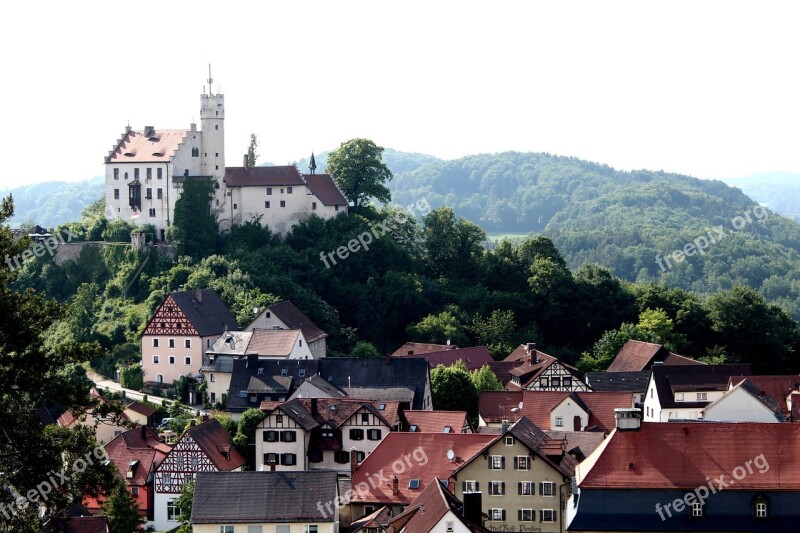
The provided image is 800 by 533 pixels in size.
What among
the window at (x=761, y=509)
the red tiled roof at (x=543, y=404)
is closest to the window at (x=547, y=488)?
the window at (x=761, y=509)

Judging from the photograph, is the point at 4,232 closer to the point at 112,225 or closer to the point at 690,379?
the point at 690,379

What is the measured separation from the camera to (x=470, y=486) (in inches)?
2007

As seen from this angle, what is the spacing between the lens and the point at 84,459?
33.4 meters

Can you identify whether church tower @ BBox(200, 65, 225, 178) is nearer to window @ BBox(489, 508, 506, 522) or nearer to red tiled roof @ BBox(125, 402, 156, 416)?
red tiled roof @ BBox(125, 402, 156, 416)

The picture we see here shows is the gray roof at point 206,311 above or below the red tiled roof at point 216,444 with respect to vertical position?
above

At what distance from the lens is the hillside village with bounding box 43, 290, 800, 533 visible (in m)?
42.8

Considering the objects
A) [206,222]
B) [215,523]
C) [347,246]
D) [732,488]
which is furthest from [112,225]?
[732,488]

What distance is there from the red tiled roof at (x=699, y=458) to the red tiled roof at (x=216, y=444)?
22.6 metres

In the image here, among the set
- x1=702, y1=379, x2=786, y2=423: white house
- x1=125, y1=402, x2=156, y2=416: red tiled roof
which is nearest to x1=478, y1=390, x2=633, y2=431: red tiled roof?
x1=702, y1=379, x2=786, y2=423: white house

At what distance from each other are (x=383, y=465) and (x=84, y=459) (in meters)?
22.4

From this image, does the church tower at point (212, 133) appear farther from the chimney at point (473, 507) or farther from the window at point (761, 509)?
the window at point (761, 509)

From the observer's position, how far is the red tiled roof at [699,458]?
4244cm

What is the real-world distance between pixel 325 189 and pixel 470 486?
153 ft

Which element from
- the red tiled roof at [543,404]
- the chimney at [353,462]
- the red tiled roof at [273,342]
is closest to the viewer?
the chimney at [353,462]
